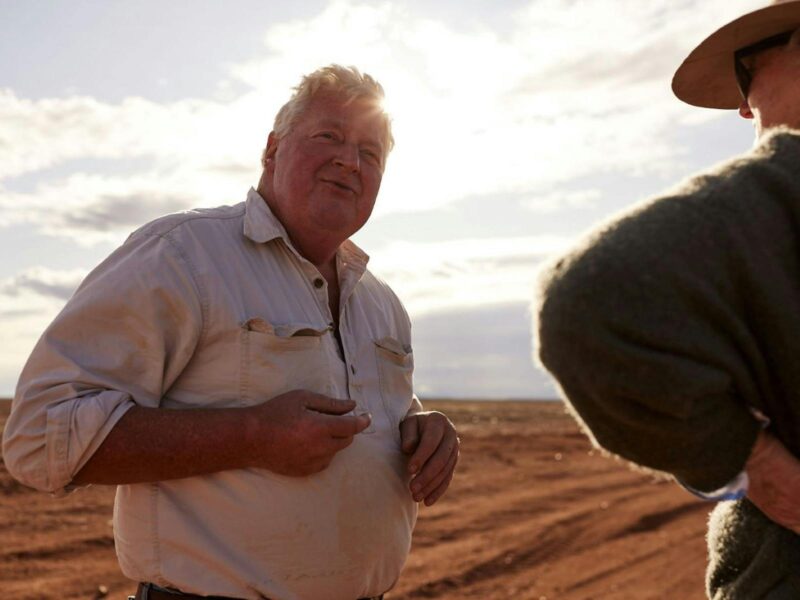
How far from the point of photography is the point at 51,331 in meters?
2.46

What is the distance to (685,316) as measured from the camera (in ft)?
4.21

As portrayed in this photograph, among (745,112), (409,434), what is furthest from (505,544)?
(745,112)

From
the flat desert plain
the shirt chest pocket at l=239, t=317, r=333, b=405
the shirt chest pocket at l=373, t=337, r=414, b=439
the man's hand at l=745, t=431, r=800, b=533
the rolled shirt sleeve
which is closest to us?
the man's hand at l=745, t=431, r=800, b=533

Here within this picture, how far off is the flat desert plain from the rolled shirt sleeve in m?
4.09

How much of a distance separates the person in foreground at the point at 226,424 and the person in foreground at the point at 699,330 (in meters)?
1.29

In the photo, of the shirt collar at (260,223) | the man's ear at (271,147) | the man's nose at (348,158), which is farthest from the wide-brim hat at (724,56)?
the man's ear at (271,147)

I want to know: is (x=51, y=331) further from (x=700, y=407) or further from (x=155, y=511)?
(x=700, y=407)

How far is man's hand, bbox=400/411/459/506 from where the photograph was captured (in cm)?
287

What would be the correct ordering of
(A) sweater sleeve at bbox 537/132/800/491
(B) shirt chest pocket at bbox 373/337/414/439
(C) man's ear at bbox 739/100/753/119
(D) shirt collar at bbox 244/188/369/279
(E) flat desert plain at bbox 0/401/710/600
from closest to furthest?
(A) sweater sleeve at bbox 537/132/800/491 < (C) man's ear at bbox 739/100/753/119 < (D) shirt collar at bbox 244/188/369/279 < (B) shirt chest pocket at bbox 373/337/414/439 < (E) flat desert plain at bbox 0/401/710/600

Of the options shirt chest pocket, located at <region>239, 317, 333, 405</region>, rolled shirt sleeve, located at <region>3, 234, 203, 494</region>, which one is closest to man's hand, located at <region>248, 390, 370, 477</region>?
shirt chest pocket, located at <region>239, 317, 333, 405</region>

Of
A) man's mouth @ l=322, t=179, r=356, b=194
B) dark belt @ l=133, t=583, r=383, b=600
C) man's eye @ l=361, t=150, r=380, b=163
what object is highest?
man's eye @ l=361, t=150, r=380, b=163

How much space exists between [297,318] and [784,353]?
171 centimetres

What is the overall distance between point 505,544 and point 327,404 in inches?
242

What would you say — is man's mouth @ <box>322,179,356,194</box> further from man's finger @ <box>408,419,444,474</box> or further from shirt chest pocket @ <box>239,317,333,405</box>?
man's finger @ <box>408,419,444,474</box>
